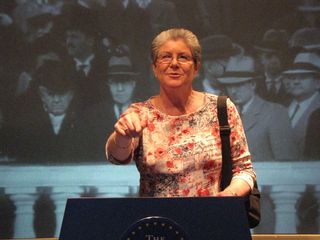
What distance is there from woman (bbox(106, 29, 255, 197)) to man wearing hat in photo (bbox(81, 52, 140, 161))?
1.17 meters

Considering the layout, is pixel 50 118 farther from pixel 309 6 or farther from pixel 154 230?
pixel 154 230

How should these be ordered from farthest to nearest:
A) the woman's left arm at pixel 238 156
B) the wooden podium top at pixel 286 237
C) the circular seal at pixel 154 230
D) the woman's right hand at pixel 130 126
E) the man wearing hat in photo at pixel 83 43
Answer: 1. the man wearing hat in photo at pixel 83 43
2. the wooden podium top at pixel 286 237
3. the woman's left arm at pixel 238 156
4. the woman's right hand at pixel 130 126
5. the circular seal at pixel 154 230

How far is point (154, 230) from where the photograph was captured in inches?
41.8

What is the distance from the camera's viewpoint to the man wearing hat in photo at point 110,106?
9.86ft

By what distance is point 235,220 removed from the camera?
107 cm

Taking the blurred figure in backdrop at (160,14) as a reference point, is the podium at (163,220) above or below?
below

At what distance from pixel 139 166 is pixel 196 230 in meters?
0.72

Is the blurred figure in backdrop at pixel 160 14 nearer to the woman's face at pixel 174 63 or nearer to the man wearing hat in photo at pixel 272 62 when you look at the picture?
the man wearing hat in photo at pixel 272 62

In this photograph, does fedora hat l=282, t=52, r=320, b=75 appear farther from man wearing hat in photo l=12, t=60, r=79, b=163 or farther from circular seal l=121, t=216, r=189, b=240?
circular seal l=121, t=216, r=189, b=240

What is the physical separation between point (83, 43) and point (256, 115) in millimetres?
1002

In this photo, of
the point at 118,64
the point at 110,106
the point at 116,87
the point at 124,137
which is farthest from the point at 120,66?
the point at 124,137

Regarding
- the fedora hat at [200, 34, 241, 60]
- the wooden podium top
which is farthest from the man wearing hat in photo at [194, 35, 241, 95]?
the wooden podium top

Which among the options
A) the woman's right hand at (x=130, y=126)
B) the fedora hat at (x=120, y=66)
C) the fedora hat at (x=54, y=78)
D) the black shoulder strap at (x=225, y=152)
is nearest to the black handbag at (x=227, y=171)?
the black shoulder strap at (x=225, y=152)

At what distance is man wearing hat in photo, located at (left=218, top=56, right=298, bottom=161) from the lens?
2961mm
